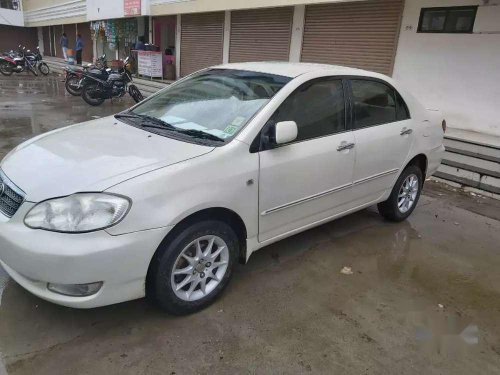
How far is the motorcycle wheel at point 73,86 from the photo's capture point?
43.8 feet

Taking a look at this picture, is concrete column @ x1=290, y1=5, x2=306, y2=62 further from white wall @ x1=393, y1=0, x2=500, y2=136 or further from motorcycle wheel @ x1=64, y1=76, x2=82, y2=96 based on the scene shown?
motorcycle wheel @ x1=64, y1=76, x2=82, y2=96

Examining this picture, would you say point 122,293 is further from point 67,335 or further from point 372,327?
point 372,327

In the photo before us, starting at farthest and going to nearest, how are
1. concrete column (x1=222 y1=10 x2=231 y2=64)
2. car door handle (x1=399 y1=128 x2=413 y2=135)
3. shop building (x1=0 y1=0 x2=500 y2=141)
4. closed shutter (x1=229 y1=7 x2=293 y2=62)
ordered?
concrete column (x1=222 y1=10 x2=231 y2=64) → closed shutter (x1=229 y1=7 x2=293 y2=62) → shop building (x1=0 y1=0 x2=500 y2=141) → car door handle (x1=399 y1=128 x2=413 y2=135)

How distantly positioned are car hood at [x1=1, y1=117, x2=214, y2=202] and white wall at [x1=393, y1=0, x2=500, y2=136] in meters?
6.06

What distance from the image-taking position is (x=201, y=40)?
13.8 metres

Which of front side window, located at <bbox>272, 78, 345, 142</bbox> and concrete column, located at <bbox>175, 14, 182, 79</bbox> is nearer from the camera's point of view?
front side window, located at <bbox>272, 78, 345, 142</bbox>

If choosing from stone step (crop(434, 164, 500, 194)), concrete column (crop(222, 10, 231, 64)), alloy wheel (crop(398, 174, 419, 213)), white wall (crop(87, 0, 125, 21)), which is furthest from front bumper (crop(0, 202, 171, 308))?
white wall (crop(87, 0, 125, 21))

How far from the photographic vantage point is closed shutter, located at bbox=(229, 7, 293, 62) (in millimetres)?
10664

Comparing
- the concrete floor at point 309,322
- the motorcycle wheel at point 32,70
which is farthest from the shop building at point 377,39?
the motorcycle wheel at point 32,70

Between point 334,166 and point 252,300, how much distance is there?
127 cm

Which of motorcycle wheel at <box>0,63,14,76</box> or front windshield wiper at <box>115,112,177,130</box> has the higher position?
front windshield wiper at <box>115,112,177,130</box>

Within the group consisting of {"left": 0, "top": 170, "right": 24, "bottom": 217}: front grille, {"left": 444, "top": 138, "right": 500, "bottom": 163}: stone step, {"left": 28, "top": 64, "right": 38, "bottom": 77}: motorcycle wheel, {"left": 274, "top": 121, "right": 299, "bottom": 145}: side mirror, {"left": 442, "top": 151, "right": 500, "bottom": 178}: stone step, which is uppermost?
{"left": 274, "top": 121, "right": 299, "bottom": 145}: side mirror

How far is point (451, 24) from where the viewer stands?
23.9 ft

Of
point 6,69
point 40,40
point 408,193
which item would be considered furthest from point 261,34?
point 40,40
